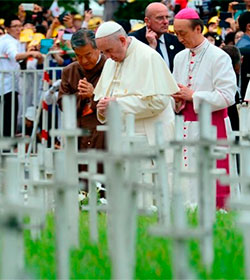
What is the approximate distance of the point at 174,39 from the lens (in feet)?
38.1

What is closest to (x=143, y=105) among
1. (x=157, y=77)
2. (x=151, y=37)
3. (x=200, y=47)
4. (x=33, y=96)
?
(x=157, y=77)

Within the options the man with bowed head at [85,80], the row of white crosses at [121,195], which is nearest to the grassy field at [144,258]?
the row of white crosses at [121,195]

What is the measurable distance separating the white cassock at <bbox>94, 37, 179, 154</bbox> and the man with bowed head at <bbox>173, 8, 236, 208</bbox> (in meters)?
0.31

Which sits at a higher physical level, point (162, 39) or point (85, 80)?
point (162, 39)

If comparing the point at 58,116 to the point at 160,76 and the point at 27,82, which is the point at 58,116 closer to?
the point at 27,82

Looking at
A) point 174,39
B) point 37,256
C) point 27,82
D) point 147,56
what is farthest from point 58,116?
point 37,256

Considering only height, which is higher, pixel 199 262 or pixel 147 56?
pixel 147 56

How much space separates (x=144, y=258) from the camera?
627 cm

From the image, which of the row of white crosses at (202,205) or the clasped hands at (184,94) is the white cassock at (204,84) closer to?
the clasped hands at (184,94)

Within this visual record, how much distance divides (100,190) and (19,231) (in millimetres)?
6219

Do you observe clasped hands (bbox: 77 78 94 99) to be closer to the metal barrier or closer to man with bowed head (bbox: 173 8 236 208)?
man with bowed head (bbox: 173 8 236 208)

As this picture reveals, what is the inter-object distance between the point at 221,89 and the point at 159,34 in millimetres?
1565

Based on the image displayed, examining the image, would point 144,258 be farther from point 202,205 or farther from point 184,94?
point 184,94

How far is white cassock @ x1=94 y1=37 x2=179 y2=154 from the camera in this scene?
967cm
